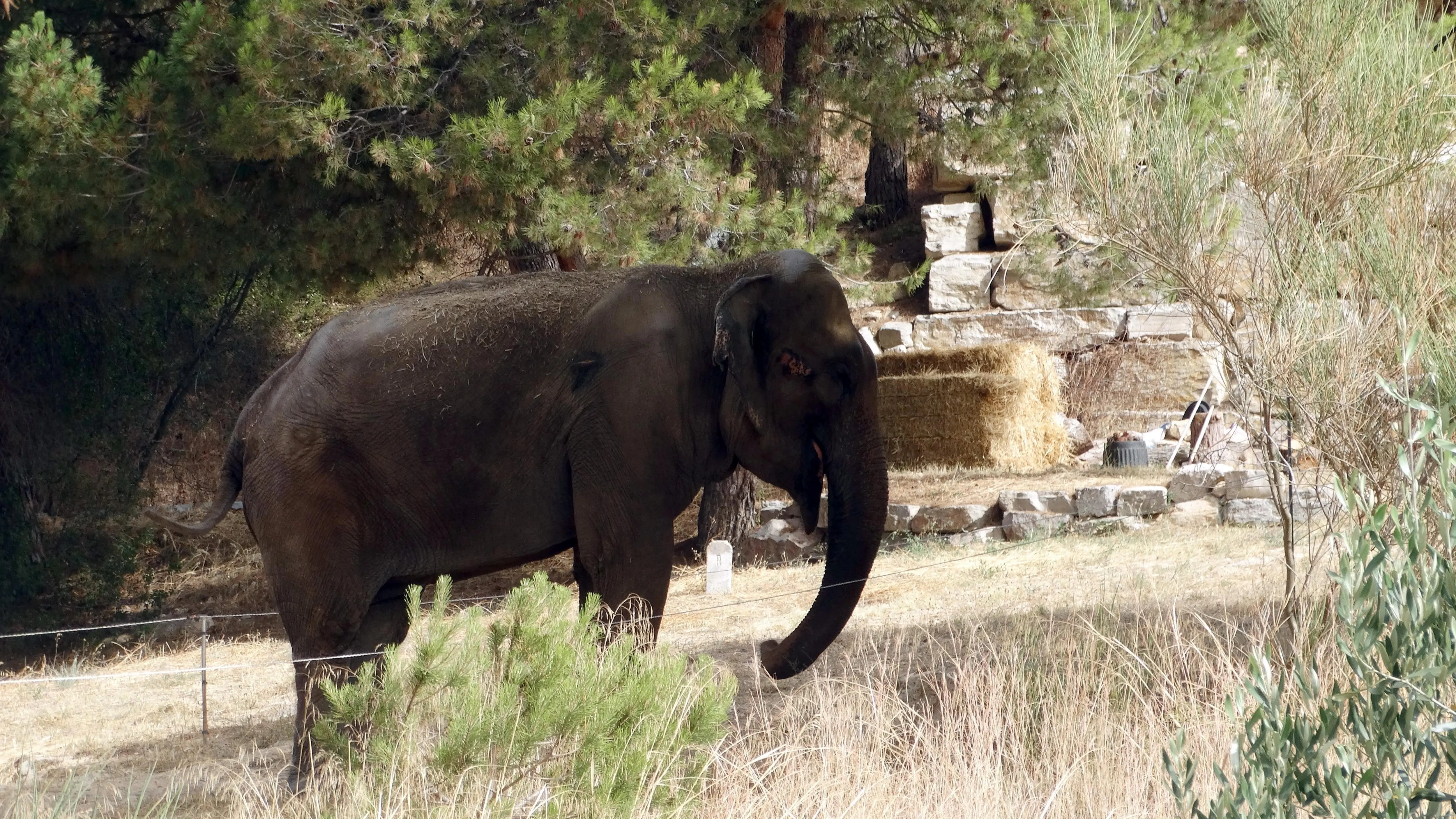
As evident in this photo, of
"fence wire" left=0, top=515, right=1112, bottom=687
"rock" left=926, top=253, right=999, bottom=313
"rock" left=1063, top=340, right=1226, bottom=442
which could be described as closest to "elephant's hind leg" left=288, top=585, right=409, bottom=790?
"fence wire" left=0, top=515, right=1112, bottom=687

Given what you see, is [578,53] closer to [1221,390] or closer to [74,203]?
[74,203]

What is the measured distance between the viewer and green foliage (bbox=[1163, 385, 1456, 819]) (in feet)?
9.70

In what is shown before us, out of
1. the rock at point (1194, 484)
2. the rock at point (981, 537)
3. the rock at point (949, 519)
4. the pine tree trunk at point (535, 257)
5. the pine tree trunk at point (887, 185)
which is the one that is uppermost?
the pine tree trunk at point (887, 185)

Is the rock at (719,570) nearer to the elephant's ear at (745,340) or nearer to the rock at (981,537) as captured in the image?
the rock at (981,537)

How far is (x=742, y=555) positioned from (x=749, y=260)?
7901 millimetres

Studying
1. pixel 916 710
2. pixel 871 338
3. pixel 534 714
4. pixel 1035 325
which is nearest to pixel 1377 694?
pixel 534 714

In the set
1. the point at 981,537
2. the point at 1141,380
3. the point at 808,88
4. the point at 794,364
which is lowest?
the point at 981,537

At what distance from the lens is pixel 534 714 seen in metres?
4.51

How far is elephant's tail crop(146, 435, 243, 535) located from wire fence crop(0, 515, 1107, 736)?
0.65 meters

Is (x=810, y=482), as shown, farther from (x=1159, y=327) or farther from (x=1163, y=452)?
(x=1159, y=327)

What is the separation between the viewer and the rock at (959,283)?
20.8 m

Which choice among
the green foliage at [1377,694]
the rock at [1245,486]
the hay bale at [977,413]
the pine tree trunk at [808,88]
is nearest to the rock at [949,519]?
the rock at [1245,486]

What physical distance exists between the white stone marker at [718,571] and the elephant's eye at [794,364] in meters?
5.72

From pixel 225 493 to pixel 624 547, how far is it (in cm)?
203
